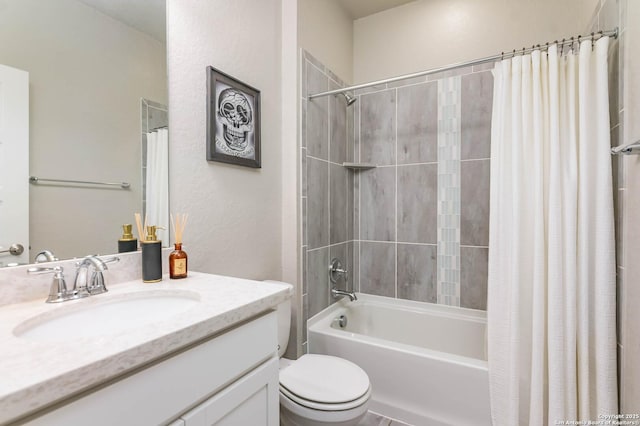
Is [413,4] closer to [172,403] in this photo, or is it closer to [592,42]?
[592,42]

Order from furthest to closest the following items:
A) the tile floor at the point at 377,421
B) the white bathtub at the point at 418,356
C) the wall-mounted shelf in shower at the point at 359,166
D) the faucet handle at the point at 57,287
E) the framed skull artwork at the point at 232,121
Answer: the wall-mounted shelf in shower at the point at 359,166, the tile floor at the point at 377,421, the white bathtub at the point at 418,356, the framed skull artwork at the point at 232,121, the faucet handle at the point at 57,287

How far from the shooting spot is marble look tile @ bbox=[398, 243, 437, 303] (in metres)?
2.27

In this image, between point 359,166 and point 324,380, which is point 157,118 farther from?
point 359,166

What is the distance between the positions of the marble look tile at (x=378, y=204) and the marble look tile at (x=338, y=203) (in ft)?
0.54

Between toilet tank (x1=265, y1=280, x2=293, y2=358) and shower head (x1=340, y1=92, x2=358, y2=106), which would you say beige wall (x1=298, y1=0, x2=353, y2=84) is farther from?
toilet tank (x1=265, y1=280, x2=293, y2=358)

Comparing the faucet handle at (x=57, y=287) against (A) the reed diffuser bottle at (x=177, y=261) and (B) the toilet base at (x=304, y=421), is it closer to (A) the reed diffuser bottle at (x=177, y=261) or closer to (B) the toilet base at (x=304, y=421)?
(A) the reed diffuser bottle at (x=177, y=261)

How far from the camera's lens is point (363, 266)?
2.54 metres

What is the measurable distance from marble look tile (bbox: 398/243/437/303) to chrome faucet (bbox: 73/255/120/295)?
1.94 metres

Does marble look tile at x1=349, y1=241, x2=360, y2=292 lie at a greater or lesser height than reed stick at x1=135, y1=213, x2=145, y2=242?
lesser

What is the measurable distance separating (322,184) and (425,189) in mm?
791

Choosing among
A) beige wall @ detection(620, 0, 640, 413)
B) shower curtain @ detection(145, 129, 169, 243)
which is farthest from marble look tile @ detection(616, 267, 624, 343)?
shower curtain @ detection(145, 129, 169, 243)

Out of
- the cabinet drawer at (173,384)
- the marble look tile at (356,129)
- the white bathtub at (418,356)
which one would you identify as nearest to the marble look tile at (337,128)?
the marble look tile at (356,129)

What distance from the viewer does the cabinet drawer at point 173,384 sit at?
509 millimetres

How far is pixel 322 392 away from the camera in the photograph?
129 centimetres
